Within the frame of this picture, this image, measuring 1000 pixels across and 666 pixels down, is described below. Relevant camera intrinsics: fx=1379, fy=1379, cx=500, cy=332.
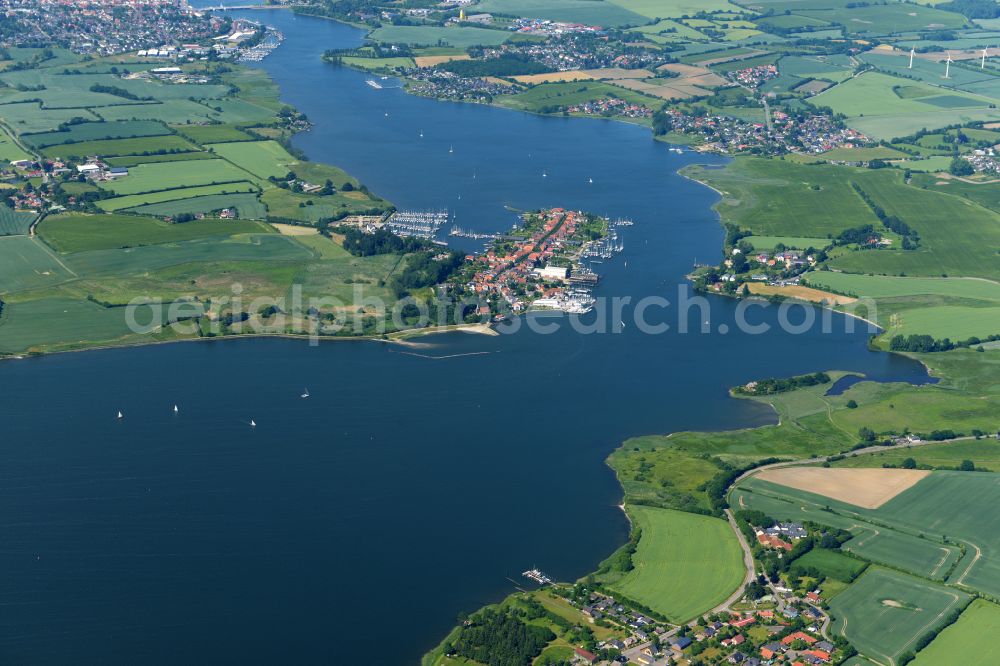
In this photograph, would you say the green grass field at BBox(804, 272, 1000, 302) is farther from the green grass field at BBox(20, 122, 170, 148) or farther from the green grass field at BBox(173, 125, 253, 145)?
the green grass field at BBox(20, 122, 170, 148)

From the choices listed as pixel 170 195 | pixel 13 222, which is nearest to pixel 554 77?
pixel 170 195

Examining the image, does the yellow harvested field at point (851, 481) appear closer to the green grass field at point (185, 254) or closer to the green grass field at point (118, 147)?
the green grass field at point (185, 254)

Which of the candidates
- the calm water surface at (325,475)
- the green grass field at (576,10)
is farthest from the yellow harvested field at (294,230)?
the green grass field at (576,10)

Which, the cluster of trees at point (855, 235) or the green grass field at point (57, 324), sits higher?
the cluster of trees at point (855, 235)

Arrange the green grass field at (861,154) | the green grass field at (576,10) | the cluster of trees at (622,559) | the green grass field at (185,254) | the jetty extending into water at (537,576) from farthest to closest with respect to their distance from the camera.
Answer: the green grass field at (576,10) < the green grass field at (861,154) < the green grass field at (185,254) < the cluster of trees at (622,559) < the jetty extending into water at (537,576)

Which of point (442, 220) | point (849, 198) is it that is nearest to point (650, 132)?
point (849, 198)

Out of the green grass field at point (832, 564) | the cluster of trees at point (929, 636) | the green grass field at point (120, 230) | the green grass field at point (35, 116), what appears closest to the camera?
the cluster of trees at point (929, 636)
